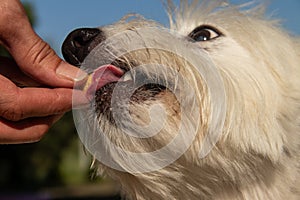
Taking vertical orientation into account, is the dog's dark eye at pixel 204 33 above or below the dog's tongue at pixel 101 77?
above

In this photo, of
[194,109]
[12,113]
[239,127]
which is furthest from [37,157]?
[194,109]

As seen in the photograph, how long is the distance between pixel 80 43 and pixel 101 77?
0.25 metres

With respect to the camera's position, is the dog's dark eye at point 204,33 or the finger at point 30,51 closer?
the finger at point 30,51

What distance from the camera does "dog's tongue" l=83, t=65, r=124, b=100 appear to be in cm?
324

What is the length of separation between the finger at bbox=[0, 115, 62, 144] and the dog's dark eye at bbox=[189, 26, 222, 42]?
1074 mm

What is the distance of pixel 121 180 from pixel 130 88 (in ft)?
2.08

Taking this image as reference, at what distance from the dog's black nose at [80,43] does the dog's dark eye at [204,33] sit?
755 millimetres

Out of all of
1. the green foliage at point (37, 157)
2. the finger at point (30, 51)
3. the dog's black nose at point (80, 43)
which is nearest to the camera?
the finger at point (30, 51)

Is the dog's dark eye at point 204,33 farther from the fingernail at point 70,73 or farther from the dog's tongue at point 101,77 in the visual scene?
the fingernail at point 70,73

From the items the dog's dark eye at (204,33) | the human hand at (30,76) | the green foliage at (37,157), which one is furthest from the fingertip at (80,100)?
the green foliage at (37,157)

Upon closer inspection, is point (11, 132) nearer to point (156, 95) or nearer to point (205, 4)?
point (156, 95)

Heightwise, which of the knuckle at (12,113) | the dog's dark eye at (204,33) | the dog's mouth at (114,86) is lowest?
the knuckle at (12,113)

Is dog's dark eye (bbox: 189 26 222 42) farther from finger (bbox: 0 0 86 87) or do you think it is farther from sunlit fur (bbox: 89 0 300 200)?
finger (bbox: 0 0 86 87)

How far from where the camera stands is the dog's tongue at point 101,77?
3.24 metres
